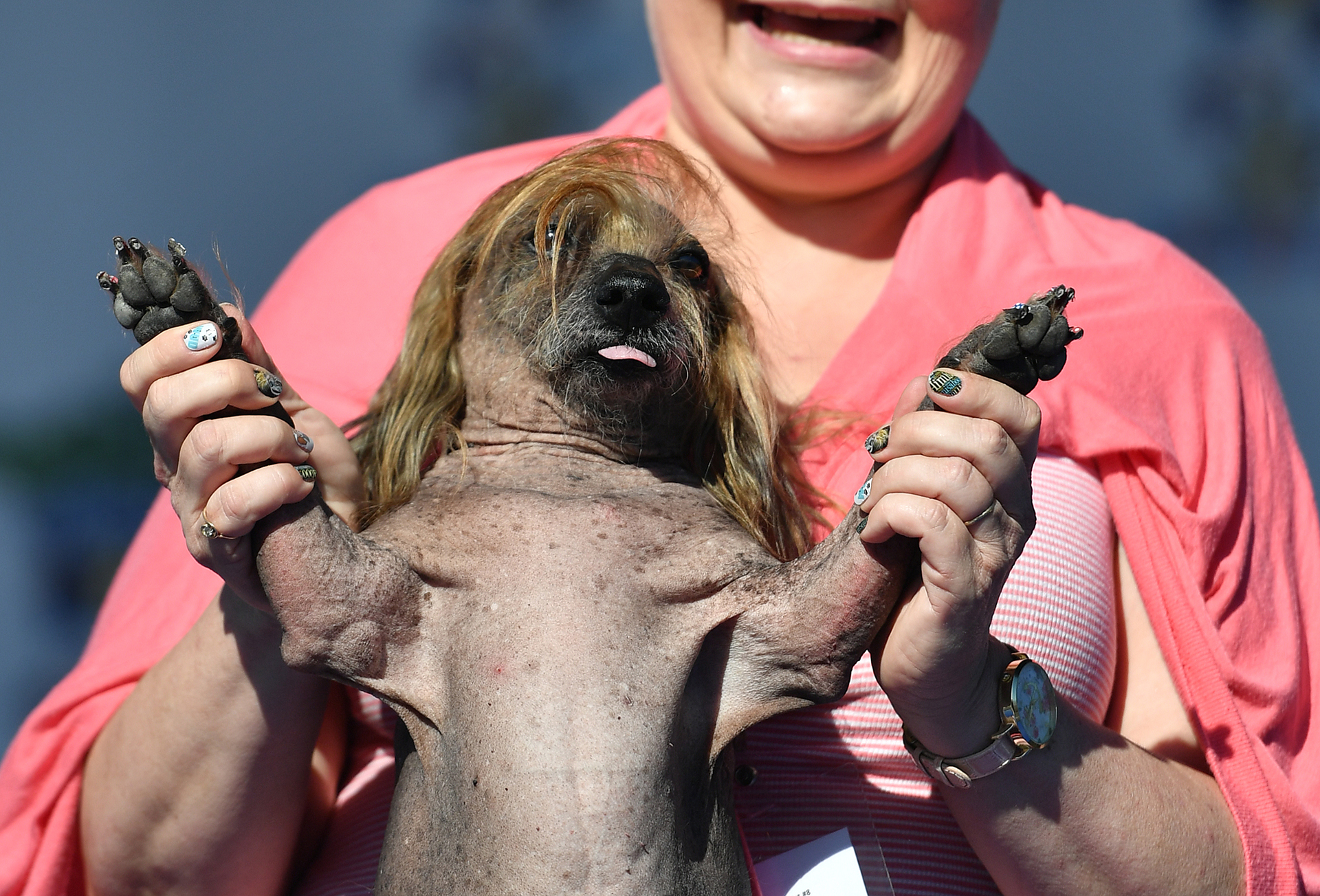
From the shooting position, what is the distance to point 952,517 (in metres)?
1.03

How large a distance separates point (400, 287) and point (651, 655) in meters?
0.84

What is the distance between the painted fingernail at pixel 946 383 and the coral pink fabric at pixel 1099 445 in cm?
44

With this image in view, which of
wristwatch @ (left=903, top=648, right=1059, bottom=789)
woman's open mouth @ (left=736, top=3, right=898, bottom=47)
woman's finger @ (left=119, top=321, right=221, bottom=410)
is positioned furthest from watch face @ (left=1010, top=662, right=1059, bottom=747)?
woman's open mouth @ (left=736, top=3, right=898, bottom=47)

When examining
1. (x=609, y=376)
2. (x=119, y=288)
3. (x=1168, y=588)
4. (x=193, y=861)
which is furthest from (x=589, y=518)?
(x=1168, y=588)

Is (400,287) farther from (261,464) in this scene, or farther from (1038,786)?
(1038,786)

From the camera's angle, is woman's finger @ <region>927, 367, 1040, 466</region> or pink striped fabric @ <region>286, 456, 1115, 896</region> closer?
woman's finger @ <region>927, 367, 1040, 466</region>

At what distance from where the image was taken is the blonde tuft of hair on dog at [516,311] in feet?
4.36

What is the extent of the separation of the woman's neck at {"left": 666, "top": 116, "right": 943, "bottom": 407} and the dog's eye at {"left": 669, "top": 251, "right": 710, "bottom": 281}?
1.11 feet

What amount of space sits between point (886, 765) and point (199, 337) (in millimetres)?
857

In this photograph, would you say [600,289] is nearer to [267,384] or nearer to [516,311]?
[516,311]

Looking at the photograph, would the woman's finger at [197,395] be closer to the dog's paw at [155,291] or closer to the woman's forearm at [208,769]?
the dog's paw at [155,291]

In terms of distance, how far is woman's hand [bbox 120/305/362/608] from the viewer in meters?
1.04

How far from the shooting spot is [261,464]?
1.07m

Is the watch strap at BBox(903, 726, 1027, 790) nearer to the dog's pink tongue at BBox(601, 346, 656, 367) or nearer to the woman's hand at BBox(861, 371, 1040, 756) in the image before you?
the woman's hand at BBox(861, 371, 1040, 756)
